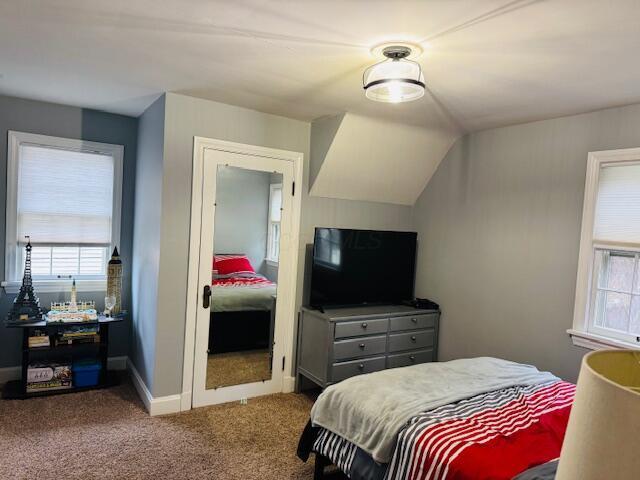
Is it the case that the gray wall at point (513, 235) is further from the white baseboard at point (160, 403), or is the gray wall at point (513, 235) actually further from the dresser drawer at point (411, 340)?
the white baseboard at point (160, 403)

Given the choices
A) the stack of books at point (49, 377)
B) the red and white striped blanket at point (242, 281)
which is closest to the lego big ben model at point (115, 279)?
the stack of books at point (49, 377)

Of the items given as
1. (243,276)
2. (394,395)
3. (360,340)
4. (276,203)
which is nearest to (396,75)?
(394,395)

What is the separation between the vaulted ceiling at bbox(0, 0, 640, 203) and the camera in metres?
1.81

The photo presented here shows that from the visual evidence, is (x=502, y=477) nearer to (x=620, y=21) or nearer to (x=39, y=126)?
(x=620, y=21)

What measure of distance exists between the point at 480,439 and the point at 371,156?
256 centimetres

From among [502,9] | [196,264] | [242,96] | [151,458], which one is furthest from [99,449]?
[502,9]

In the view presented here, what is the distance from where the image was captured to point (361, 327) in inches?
144

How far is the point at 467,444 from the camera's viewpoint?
5.93ft

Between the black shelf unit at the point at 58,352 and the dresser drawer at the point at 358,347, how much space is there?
1860mm

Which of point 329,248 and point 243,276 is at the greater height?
point 329,248

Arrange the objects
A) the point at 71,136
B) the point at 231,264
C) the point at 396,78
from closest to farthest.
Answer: the point at 396,78
the point at 231,264
the point at 71,136

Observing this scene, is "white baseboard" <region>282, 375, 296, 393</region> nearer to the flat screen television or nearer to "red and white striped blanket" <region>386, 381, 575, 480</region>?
the flat screen television

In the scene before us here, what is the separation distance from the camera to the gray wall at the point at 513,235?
3.15 m

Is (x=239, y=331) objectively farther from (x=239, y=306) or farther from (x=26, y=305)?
(x=26, y=305)
